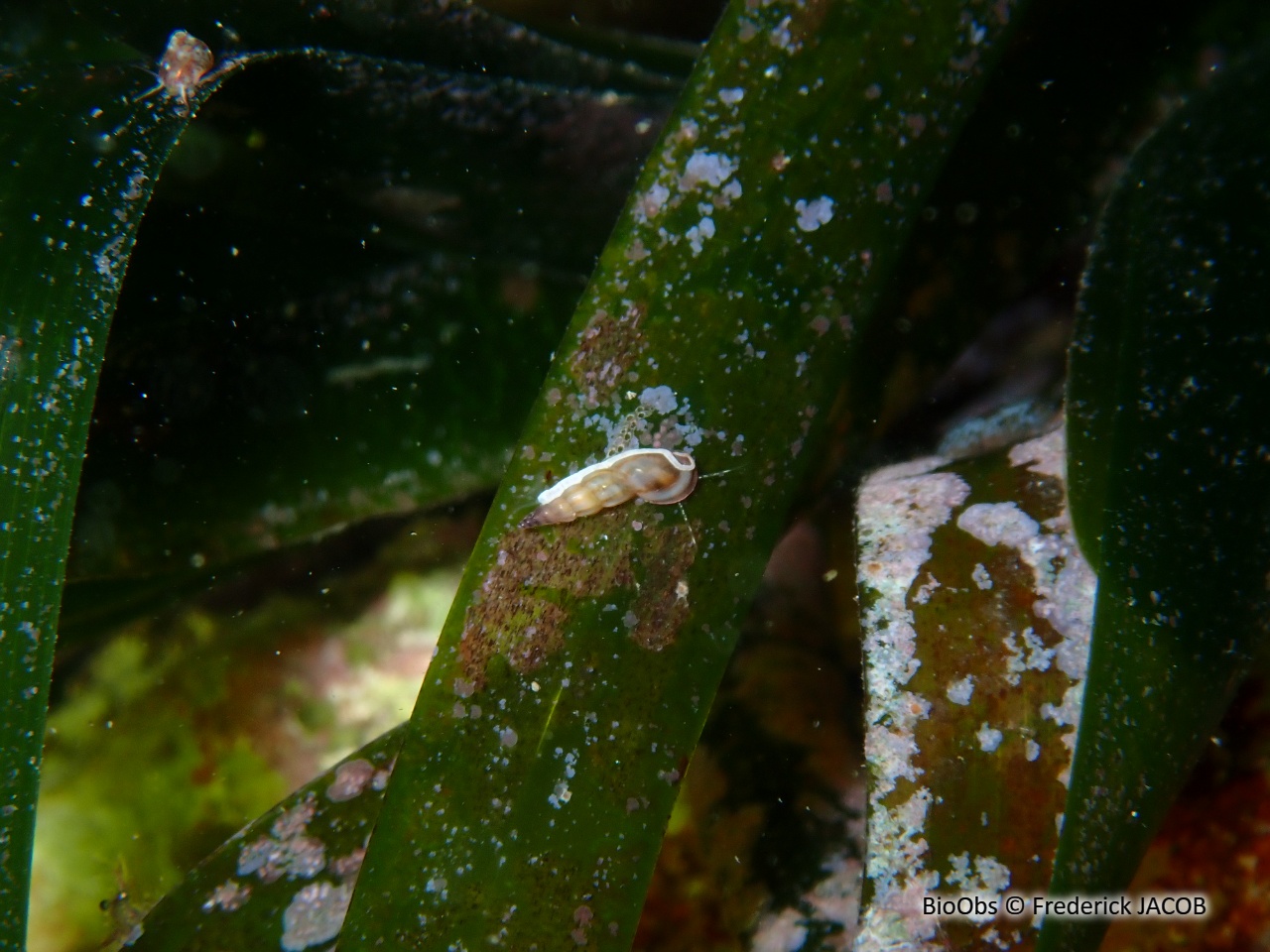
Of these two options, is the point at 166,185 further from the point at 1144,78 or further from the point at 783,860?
the point at 1144,78

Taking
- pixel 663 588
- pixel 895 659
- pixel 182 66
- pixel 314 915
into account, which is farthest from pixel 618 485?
pixel 182 66

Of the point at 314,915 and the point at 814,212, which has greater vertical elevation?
the point at 814,212

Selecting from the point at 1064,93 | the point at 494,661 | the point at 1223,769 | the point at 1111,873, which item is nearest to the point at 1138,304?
the point at 1064,93

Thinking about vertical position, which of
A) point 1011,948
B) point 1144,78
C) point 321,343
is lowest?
point 1011,948

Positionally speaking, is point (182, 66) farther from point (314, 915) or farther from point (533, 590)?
point (314, 915)

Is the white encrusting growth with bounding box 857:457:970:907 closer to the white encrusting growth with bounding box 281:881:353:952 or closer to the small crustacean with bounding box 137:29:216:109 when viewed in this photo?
the white encrusting growth with bounding box 281:881:353:952
